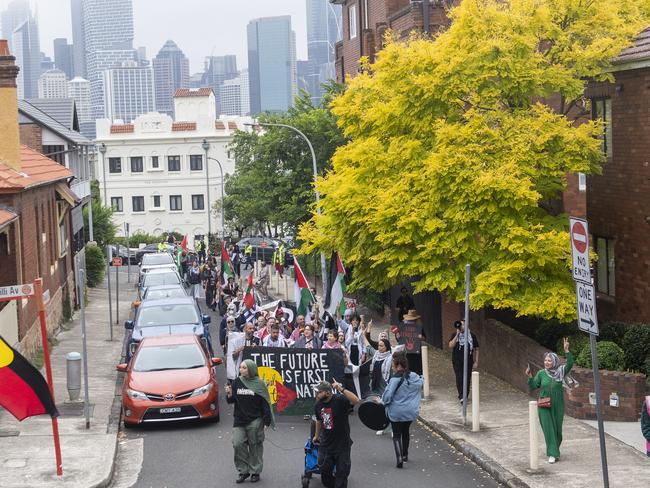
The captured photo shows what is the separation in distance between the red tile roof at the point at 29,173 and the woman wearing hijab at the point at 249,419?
32.5ft

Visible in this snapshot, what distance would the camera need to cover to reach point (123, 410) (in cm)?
1869

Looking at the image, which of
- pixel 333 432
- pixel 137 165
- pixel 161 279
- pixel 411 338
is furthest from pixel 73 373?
pixel 137 165

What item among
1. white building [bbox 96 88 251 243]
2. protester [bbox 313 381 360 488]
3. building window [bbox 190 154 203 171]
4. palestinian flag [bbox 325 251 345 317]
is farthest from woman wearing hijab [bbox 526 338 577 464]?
building window [bbox 190 154 203 171]

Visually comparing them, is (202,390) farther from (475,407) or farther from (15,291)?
(15,291)

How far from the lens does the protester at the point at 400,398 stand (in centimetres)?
1506

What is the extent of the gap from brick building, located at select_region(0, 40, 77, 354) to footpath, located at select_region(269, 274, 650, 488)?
27.1 ft

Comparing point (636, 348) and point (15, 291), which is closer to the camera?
point (15, 291)

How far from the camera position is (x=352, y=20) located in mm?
45719

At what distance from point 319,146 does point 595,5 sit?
80.6 feet

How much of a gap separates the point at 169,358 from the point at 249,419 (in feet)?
17.3

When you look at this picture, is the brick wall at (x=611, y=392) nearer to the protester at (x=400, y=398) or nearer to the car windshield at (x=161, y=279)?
the protester at (x=400, y=398)

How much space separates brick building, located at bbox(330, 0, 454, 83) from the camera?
34.2m

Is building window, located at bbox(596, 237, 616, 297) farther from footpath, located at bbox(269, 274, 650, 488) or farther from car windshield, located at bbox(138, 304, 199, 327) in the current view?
car windshield, located at bbox(138, 304, 199, 327)

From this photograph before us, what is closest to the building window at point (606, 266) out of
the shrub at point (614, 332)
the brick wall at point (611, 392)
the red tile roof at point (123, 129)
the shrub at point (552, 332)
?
the shrub at point (552, 332)
